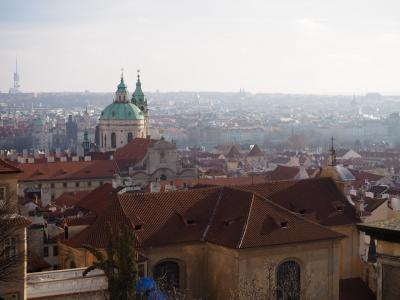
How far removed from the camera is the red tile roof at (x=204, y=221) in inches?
1344

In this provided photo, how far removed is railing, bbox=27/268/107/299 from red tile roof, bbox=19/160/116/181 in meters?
48.9

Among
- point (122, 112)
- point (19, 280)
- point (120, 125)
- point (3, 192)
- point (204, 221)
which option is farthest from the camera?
point (122, 112)

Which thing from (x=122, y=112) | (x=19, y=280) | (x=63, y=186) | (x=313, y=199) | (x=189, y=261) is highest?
(x=122, y=112)

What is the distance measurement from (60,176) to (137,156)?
7.88 m

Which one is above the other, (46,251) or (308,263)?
(308,263)

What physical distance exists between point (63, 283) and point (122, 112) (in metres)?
72.0

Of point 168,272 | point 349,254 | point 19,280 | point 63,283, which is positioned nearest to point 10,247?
point 19,280

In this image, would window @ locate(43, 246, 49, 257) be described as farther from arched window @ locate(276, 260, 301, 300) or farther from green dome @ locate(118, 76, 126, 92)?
green dome @ locate(118, 76, 126, 92)

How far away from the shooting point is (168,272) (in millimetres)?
34594

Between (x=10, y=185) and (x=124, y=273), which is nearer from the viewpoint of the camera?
(x=124, y=273)

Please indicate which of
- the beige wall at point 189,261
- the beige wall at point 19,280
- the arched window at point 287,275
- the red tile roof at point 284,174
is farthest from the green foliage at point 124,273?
the red tile roof at point 284,174

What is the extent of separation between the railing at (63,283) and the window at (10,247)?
8.00 ft

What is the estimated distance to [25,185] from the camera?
257 ft

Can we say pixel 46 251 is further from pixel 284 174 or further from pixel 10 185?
pixel 284 174
